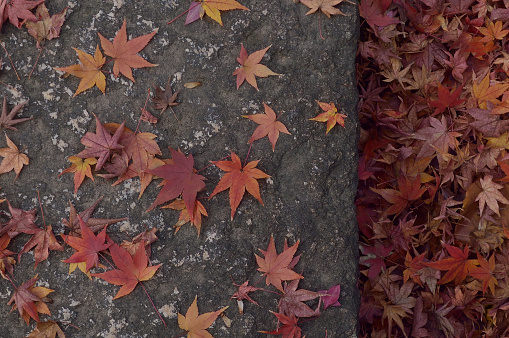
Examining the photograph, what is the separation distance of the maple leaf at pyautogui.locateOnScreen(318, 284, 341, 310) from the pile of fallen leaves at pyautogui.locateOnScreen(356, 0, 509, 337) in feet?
1.42

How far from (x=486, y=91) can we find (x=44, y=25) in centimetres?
206

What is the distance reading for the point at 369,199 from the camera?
84.0 inches

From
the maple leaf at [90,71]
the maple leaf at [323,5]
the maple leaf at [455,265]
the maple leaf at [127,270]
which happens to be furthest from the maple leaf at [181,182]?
the maple leaf at [455,265]

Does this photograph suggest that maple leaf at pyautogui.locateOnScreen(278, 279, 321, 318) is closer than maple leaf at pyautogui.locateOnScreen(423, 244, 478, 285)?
Yes

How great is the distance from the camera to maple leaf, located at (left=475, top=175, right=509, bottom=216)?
2.02 metres

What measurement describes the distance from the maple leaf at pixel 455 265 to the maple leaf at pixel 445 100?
69cm

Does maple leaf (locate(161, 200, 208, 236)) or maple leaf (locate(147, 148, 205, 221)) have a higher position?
maple leaf (locate(147, 148, 205, 221))

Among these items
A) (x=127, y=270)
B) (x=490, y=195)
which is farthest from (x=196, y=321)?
(x=490, y=195)

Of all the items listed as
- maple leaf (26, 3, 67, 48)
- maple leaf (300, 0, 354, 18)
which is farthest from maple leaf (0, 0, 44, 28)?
maple leaf (300, 0, 354, 18)

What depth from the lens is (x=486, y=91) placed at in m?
2.11

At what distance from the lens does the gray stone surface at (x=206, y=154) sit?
1661 millimetres

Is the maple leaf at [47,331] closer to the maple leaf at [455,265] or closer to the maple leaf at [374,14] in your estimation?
the maple leaf at [455,265]

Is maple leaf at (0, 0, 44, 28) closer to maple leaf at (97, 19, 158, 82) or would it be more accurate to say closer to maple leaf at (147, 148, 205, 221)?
maple leaf at (97, 19, 158, 82)

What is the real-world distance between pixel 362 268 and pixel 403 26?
131 cm
